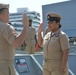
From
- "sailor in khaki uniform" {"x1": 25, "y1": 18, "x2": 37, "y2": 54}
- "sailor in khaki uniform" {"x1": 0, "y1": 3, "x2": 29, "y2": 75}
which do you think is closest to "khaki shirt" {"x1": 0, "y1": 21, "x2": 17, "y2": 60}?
"sailor in khaki uniform" {"x1": 0, "y1": 3, "x2": 29, "y2": 75}

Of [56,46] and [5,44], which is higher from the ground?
[5,44]

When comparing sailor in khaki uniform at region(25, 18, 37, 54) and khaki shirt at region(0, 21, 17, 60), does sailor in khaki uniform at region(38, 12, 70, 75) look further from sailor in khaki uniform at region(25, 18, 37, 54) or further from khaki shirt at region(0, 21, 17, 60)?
sailor in khaki uniform at region(25, 18, 37, 54)

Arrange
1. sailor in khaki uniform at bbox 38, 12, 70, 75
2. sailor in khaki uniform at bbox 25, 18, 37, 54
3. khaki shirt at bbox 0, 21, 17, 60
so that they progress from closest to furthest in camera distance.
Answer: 1. khaki shirt at bbox 0, 21, 17, 60
2. sailor in khaki uniform at bbox 38, 12, 70, 75
3. sailor in khaki uniform at bbox 25, 18, 37, 54

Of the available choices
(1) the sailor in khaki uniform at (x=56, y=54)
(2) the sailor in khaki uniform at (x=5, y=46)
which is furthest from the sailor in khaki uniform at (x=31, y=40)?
(2) the sailor in khaki uniform at (x=5, y=46)

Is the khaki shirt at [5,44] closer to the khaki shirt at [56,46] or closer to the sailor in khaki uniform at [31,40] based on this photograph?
the khaki shirt at [56,46]

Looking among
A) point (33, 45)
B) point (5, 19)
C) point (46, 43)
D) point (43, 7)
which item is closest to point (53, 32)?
point (46, 43)

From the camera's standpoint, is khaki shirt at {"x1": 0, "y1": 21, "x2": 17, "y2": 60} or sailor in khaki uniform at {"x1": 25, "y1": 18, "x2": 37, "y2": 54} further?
sailor in khaki uniform at {"x1": 25, "y1": 18, "x2": 37, "y2": 54}

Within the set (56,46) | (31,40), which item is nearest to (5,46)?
(56,46)

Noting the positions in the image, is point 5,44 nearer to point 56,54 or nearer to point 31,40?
point 56,54

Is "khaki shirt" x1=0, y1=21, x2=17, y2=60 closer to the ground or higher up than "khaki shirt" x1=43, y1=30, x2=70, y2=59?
higher up

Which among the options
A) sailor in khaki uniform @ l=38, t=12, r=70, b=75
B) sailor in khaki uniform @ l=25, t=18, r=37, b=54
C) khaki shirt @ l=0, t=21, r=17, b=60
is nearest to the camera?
khaki shirt @ l=0, t=21, r=17, b=60

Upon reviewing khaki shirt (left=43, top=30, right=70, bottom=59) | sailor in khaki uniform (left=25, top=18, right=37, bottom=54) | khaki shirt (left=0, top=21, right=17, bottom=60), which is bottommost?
sailor in khaki uniform (left=25, top=18, right=37, bottom=54)

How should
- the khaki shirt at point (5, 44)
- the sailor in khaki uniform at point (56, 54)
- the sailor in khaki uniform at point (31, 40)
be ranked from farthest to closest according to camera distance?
the sailor in khaki uniform at point (31, 40), the sailor in khaki uniform at point (56, 54), the khaki shirt at point (5, 44)

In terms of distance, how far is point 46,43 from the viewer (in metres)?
3.78
